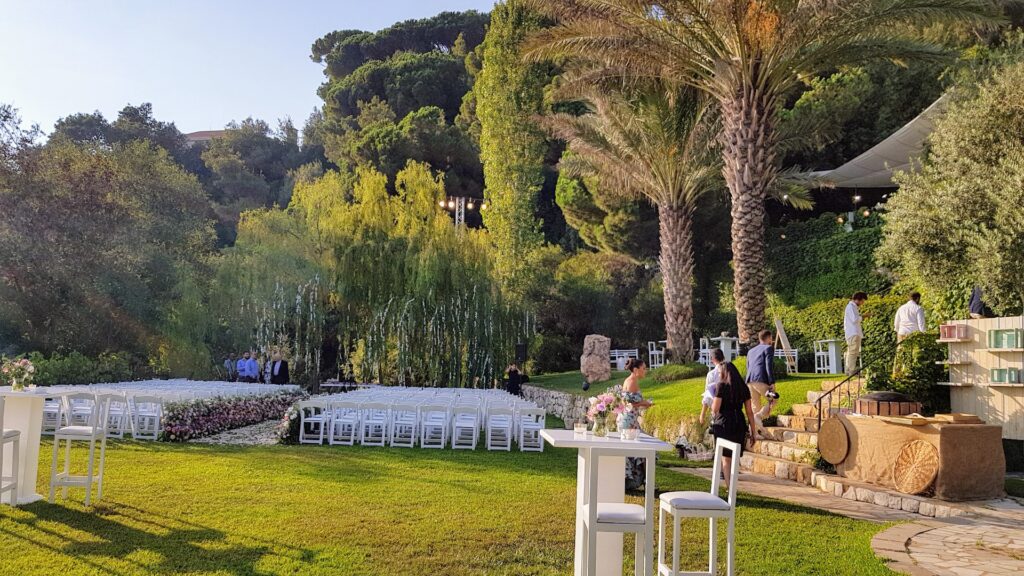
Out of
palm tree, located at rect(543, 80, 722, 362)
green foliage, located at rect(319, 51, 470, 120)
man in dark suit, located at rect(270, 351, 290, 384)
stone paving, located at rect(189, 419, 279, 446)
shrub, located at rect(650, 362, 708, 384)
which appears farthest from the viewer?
green foliage, located at rect(319, 51, 470, 120)

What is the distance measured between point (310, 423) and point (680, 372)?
8773 millimetres

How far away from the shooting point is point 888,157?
2133cm

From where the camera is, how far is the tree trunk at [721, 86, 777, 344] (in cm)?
1352

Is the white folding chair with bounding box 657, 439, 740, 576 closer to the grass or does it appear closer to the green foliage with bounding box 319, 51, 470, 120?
the grass

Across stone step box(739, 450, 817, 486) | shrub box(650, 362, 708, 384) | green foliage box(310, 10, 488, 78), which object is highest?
green foliage box(310, 10, 488, 78)

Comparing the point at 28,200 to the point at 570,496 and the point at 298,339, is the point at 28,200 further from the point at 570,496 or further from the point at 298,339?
the point at 570,496

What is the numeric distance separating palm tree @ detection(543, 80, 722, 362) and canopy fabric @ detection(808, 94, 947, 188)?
424cm

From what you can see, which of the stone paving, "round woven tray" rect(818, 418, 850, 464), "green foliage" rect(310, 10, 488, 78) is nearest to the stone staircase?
"round woven tray" rect(818, 418, 850, 464)

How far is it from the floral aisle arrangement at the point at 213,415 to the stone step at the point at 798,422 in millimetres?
9162

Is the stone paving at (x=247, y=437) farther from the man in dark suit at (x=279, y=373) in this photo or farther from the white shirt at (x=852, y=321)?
the white shirt at (x=852, y=321)

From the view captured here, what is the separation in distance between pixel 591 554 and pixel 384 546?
6.73ft

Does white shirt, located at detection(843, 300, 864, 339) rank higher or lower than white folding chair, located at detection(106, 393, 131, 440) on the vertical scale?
higher

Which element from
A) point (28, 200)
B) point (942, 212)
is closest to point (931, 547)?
point (942, 212)

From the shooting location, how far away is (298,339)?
21.2m
